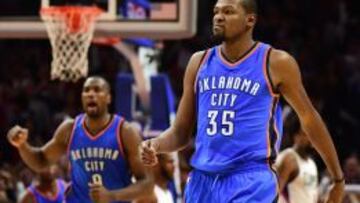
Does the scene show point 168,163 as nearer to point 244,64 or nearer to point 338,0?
point 244,64

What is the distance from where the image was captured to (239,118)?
459cm

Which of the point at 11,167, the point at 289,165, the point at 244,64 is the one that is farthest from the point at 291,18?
the point at 244,64

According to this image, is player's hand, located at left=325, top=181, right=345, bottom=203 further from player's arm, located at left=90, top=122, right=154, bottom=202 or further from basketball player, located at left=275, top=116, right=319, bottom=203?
basketball player, located at left=275, top=116, right=319, bottom=203

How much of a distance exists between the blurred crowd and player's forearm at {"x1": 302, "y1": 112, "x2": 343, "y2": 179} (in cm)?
678

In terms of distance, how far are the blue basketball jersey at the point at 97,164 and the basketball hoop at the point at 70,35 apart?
1363 mm

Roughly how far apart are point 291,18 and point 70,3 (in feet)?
20.0

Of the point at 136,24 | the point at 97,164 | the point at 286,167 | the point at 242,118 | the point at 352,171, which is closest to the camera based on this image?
the point at 242,118

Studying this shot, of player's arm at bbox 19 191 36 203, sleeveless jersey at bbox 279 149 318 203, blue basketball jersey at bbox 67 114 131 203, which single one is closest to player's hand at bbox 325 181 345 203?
blue basketball jersey at bbox 67 114 131 203

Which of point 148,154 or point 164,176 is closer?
point 148,154

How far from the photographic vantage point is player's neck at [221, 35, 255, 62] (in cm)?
470

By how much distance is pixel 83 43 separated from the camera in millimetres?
8141

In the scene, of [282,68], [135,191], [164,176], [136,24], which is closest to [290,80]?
[282,68]

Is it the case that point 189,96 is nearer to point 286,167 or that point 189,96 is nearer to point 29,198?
point 286,167

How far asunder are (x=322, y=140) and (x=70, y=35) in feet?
12.8
